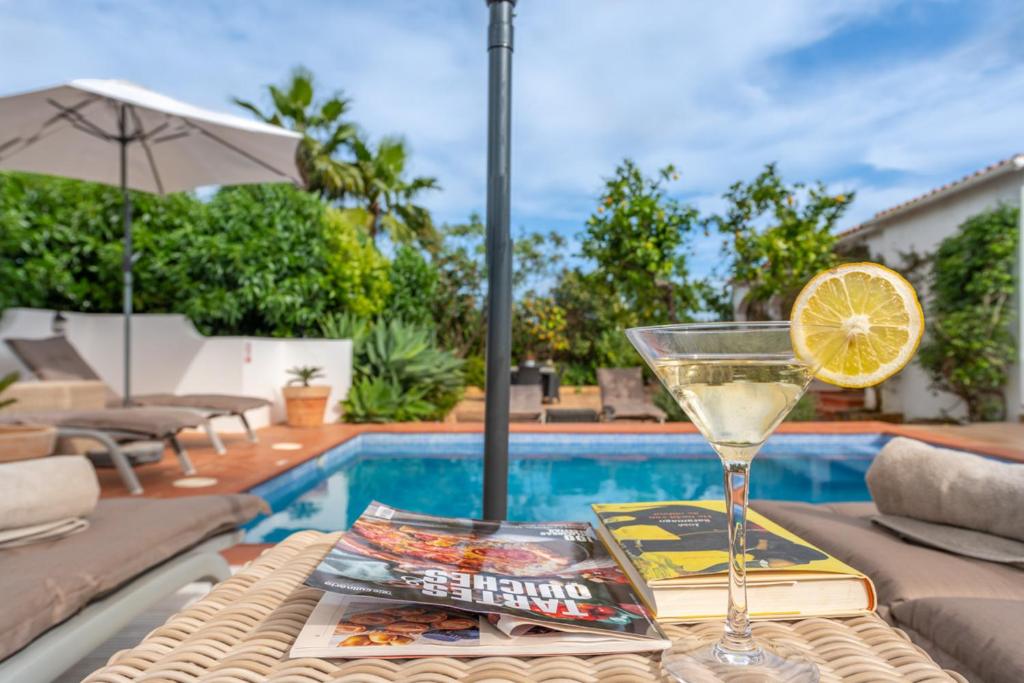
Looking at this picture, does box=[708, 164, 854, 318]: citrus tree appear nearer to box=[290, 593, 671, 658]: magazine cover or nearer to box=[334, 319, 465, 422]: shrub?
box=[334, 319, 465, 422]: shrub

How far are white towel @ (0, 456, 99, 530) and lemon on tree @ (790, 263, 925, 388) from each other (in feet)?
4.77

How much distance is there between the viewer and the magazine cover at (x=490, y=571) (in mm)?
726

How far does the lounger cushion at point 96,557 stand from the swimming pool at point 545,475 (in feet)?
7.74

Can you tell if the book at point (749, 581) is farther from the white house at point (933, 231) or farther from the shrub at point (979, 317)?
the shrub at point (979, 317)

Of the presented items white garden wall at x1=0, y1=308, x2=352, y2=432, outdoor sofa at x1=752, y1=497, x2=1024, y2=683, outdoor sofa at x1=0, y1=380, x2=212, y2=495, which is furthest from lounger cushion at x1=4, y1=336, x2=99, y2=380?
outdoor sofa at x1=752, y1=497, x2=1024, y2=683

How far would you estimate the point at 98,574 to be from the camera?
1254mm

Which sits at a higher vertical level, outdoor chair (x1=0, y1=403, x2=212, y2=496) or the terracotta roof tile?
the terracotta roof tile

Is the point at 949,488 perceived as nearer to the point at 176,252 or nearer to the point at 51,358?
the point at 51,358

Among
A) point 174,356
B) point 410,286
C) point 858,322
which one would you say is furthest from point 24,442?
point 410,286

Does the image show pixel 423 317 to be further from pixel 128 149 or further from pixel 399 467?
pixel 128 149

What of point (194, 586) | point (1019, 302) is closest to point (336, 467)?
point (194, 586)

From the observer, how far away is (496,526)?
3.60 ft

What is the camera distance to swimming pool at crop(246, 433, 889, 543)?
475cm

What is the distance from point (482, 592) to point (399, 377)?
7.87 meters
